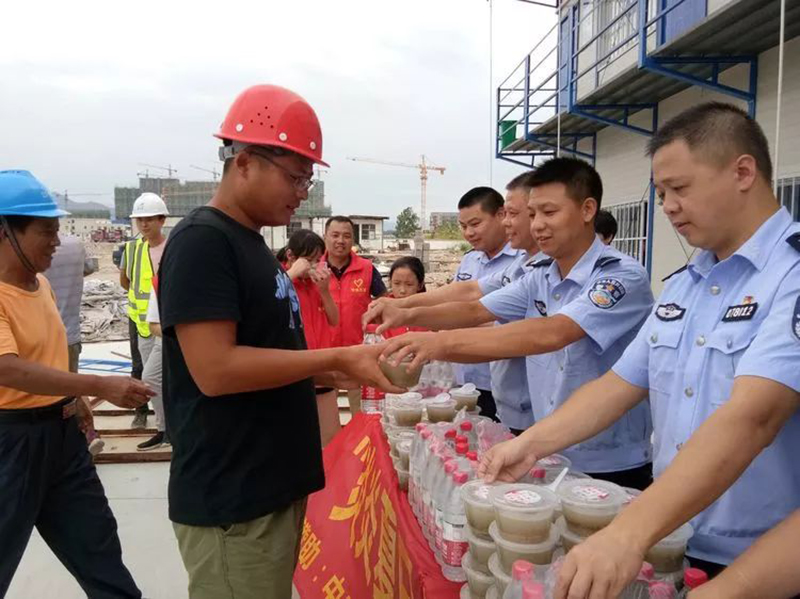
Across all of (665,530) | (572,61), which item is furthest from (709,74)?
(665,530)

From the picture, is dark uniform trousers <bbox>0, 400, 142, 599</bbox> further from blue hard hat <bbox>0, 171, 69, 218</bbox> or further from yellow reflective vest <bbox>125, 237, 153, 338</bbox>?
yellow reflective vest <bbox>125, 237, 153, 338</bbox>

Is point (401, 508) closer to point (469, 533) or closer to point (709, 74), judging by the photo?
point (469, 533)

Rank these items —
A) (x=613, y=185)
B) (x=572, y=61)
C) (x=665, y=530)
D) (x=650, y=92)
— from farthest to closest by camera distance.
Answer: (x=613, y=185), (x=572, y=61), (x=650, y=92), (x=665, y=530)

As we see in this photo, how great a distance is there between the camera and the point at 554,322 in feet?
6.93

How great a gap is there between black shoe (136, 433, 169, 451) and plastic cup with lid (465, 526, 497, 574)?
13.8 ft

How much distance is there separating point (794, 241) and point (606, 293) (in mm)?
852

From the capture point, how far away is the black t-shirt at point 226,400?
59.3 inches

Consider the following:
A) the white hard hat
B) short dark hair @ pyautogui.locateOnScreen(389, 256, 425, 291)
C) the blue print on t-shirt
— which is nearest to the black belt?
the blue print on t-shirt

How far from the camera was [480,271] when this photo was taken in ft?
14.3

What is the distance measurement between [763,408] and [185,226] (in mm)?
1430

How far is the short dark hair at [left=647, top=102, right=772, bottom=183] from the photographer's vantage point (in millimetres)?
1338

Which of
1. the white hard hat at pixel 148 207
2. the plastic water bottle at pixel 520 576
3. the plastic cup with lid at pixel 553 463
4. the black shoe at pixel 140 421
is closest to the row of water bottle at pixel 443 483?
the plastic cup with lid at pixel 553 463

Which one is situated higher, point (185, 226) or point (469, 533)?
point (185, 226)

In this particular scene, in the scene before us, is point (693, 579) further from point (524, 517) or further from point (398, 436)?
point (398, 436)
